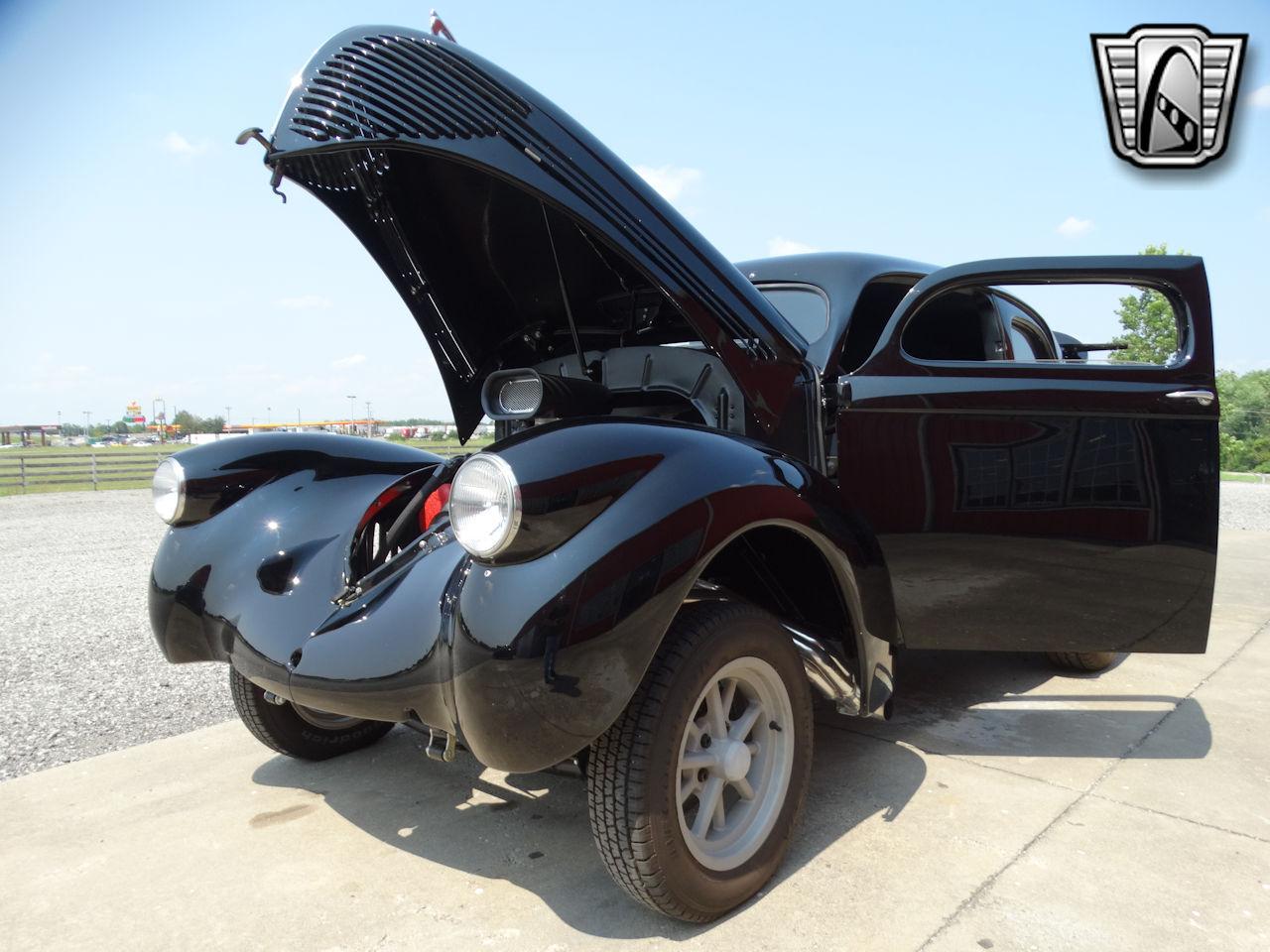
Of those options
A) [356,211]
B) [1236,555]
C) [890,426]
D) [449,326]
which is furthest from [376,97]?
[1236,555]

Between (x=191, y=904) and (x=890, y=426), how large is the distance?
248 centimetres

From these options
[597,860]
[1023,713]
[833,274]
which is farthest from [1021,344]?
[597,860]

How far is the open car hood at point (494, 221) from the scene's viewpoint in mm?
2215

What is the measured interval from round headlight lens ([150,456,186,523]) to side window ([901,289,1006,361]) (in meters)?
2.94

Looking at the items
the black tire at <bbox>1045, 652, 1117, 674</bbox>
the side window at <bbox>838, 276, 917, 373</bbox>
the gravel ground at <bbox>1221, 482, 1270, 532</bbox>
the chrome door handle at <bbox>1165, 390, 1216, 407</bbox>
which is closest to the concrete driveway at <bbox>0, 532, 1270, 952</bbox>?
the black tire at <bbox>1045, 652, 1117, 674</bbox>

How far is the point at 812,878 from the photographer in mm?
2266

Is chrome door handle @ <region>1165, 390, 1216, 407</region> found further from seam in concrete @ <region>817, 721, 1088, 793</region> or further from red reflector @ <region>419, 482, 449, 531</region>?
red reflector @ <region>419, 482, 449, 531</region>

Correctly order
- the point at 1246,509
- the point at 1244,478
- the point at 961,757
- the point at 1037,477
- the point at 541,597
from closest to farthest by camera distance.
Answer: the point at 541,597, the point at 1037,477, the point at 961,757, the point at 1246,509, the point at 1244,478

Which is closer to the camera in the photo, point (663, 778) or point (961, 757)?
point (663, 778)

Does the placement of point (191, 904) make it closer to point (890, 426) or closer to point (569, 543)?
point (569, 543)

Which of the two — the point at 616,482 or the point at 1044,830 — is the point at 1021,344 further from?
the point at 616,482

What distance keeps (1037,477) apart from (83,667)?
4941mm

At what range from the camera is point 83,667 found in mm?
4691

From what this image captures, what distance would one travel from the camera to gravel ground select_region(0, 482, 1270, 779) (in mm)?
3619
